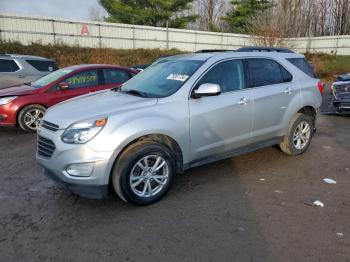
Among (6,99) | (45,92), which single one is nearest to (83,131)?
(45,92)

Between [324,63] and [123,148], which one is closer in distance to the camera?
[123,148]

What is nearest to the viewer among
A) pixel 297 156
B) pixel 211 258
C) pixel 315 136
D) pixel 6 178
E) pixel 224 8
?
pixel 211 258

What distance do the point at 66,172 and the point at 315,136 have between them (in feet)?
17.9

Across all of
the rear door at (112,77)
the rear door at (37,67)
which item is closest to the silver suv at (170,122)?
the rear door at (112,77)

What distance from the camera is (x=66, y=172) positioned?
3.30 metres

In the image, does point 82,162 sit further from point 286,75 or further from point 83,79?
point 83,79

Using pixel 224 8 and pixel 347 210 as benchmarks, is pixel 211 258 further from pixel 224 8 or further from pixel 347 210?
pixel 224 8

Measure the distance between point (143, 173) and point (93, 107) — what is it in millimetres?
969

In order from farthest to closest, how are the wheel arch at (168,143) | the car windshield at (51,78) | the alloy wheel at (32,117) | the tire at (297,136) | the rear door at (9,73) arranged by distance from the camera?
the rear door at (9,73)
the car windshield at (51,78)
the alloy wheel at (32,117)
the tire at (297,136)
the wheel arch at (168,143)

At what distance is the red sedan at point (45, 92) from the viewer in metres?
6.73

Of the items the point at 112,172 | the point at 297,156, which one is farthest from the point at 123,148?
the point at 297,156

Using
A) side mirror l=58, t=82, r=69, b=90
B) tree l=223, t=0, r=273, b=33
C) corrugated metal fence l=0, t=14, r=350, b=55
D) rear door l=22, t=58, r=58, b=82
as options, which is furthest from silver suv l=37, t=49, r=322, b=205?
tree l=223, t=0, r=273, b=33

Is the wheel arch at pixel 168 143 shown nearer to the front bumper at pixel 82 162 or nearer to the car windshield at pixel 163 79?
the front bumper at pixel 82 162

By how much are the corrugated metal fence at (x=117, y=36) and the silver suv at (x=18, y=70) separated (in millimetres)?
12795
